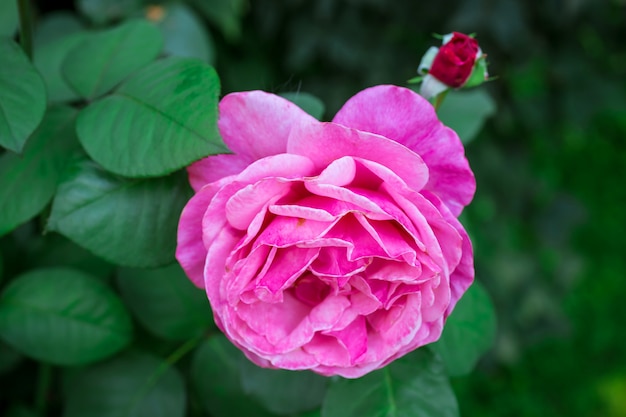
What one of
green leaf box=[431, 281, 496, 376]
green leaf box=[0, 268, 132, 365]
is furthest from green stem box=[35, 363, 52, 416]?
green leaf box=[431, 281, 496, 376]

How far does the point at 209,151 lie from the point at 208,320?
0.36 meters

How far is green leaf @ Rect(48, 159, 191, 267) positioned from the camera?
2.05 ft

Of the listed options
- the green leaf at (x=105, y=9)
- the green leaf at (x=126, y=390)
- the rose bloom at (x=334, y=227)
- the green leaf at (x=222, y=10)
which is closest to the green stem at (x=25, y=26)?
the rose bloom at (x=334, y=227)

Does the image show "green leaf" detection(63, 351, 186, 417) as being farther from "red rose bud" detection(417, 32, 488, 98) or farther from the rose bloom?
"red rose bud" detection(417, 32, 488, 98)

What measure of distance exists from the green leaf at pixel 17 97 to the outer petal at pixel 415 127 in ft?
0.91

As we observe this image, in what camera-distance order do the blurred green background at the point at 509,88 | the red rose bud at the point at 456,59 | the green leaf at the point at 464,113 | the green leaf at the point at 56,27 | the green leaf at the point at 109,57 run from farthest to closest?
the blurred green background at the point at 509,88 → the green leaf at the point at 56,27 → the green leaf at the point at 464,113 → the green leaf at the point at 109,57 → the red rose bud at the point at 456,59

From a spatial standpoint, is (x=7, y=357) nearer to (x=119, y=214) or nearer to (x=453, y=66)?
(x=119, y=214)

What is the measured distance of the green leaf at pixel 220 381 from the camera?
2.73 ft

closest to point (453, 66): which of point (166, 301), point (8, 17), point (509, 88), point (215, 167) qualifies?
point (215, 167)

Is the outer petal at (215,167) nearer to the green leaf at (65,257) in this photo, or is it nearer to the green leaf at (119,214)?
the green leaf at (119,214)

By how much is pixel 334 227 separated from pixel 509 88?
1.59 meters

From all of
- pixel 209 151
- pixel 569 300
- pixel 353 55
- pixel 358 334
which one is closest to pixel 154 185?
pixel 209 151

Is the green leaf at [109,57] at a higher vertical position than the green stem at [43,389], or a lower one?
higher

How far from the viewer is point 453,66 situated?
2.14ft
